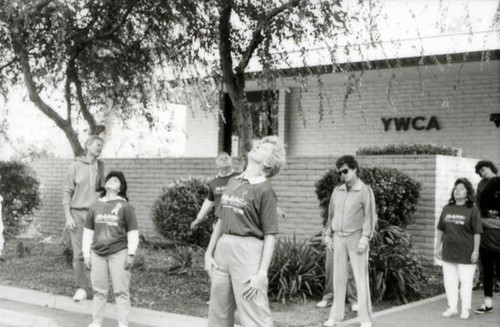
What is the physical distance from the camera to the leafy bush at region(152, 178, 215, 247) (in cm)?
1365

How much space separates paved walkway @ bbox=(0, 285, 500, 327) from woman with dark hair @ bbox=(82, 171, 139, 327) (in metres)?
0.54

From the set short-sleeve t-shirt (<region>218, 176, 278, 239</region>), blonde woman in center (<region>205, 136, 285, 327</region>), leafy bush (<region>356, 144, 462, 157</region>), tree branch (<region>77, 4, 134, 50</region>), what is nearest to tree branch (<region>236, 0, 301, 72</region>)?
tree branch (<region>77, 4, 134, 50</region>)

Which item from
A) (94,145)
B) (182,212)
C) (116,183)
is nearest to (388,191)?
(182,212)

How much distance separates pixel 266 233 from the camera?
5113mm

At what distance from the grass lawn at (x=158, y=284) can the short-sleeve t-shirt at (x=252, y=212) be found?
2.86 meters

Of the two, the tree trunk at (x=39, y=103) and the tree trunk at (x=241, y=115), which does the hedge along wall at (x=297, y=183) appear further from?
the tree trunk at (x=39, y=103)

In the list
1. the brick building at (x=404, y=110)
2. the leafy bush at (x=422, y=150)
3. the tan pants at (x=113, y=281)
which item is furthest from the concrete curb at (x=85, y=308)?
the leafy bush at (x=422, y=150)

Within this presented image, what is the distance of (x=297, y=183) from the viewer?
44.8 feet

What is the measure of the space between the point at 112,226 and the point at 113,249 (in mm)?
220

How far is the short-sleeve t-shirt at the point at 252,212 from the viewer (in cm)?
511

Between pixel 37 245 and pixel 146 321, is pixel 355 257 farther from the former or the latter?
pixel 37 245

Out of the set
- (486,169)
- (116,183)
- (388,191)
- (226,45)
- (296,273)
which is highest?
(226,45)

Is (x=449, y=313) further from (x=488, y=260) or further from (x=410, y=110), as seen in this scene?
(x=410, y=110)

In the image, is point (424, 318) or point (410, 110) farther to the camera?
point (410, 110)
